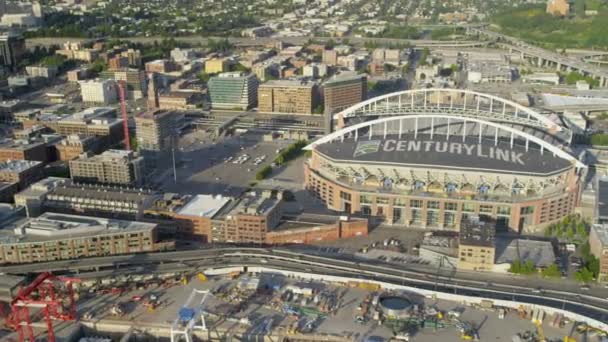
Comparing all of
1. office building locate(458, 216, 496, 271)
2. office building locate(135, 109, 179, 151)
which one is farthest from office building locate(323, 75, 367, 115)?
office building locate(458, 216, 496, 271)

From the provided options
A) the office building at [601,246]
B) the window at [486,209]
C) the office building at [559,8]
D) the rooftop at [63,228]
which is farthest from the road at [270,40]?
the rooftop at [63,228]

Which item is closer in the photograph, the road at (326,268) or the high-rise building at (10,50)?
the road at (326,268)

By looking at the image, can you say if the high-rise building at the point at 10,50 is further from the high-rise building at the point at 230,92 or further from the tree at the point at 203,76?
the high-rise building at the point at 230,92

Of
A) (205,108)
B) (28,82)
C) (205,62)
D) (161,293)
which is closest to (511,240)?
(161,293)

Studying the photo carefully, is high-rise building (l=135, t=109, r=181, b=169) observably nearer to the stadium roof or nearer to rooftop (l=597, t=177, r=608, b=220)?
the stadium roof

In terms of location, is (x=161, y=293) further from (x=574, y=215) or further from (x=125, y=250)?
(x=574, y=215)

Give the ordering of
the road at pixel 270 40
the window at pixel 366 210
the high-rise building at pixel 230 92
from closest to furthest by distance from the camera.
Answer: the window at pixel 366 210, the high-rise building at pixel 230 92, the road at pixel 270 40
